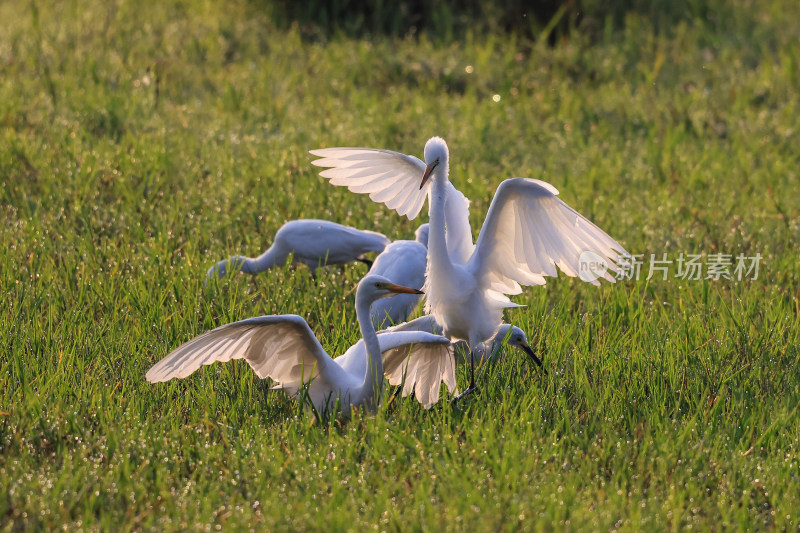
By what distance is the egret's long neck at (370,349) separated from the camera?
3.99 metres

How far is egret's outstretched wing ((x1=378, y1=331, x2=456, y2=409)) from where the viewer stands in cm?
418

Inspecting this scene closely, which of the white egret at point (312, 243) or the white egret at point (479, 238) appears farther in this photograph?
the white egret at point (312, 243)

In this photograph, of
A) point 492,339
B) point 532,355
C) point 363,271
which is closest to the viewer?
point 532,355

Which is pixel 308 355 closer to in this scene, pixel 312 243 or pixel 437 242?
pixel 437 242

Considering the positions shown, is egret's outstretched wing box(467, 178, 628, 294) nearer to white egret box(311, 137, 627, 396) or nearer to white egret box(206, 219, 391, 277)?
white egret box(311, 137, 627, 396)

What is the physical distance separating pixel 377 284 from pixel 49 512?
1.45 meters

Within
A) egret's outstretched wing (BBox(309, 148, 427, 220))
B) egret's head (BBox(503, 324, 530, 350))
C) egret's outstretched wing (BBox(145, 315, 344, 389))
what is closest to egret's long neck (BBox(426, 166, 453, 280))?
egret's head (BBox(503, 324, 530, 350))

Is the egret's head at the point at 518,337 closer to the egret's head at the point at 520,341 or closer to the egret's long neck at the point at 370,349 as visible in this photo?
the egret's head at the point at 520,341

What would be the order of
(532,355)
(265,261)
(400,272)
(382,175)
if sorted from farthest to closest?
(265,261)
(400,272)
(382,175)
(532,355)

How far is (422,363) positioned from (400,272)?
101 cm

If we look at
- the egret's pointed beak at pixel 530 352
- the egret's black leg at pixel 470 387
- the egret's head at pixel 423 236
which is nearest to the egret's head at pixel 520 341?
the egret's pointed beak at pixel 530 352

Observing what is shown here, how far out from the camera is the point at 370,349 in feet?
13.1

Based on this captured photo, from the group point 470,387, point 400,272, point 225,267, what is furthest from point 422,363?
point 225,267

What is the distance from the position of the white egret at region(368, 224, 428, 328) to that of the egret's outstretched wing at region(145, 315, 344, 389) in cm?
124
